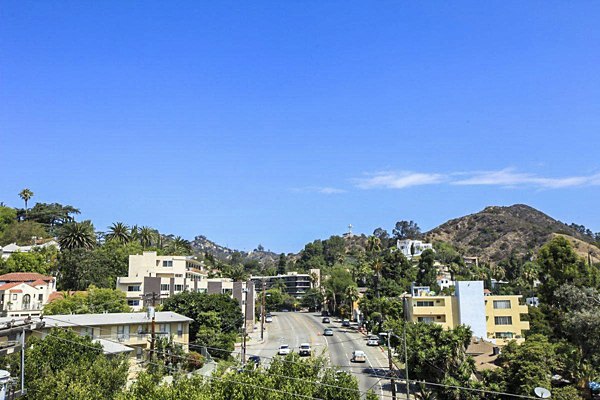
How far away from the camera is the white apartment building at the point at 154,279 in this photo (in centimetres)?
9675

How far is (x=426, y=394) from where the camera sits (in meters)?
43.1

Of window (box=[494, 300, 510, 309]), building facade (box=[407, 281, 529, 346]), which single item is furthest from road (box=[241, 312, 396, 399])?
window (box=[494, 300, 510, 309])

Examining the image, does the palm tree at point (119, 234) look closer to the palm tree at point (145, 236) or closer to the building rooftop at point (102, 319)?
the palm tree at point (145, 236)

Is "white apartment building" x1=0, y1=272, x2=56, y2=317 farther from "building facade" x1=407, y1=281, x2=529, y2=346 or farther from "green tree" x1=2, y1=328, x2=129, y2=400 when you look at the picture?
"building facade" x1=407, y1=281, x2=529, y2=346

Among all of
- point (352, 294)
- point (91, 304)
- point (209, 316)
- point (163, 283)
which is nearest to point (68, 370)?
point (209, 316)

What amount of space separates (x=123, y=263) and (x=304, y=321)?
4382cm

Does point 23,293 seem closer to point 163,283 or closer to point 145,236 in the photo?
point 163,283

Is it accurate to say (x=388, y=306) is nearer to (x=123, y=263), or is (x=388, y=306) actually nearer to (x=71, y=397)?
(x=123, y=263)

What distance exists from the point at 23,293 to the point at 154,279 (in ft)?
70.2

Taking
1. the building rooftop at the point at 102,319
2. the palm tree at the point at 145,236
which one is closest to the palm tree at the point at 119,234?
the palm tree at the point at 145,236

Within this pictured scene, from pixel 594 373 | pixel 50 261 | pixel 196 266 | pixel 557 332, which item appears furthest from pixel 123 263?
pixel 594 373

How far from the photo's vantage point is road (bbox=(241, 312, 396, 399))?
2235 inches

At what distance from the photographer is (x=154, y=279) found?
319 ft

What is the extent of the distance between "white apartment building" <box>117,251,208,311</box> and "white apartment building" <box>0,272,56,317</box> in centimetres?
1293
